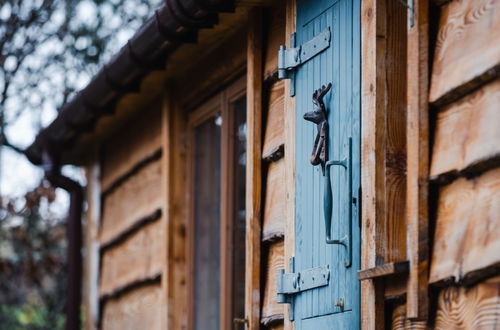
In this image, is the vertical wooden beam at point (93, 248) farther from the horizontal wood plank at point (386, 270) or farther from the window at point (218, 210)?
the horizontal wood plank at point (386, 270)

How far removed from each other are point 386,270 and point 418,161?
15.9 inches

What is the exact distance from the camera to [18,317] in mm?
13594

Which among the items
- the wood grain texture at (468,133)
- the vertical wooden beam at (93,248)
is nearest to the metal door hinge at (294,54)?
the wood grain texture at (468,133)

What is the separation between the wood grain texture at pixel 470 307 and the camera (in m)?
3.42

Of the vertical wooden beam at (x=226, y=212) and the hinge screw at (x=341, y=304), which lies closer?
the hinge screw at (x=341, y=304)

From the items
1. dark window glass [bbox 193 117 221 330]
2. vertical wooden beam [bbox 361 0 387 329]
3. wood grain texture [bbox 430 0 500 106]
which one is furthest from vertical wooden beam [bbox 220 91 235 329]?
wood grain texture [bbox 430 0 500 106]

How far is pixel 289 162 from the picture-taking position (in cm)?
496

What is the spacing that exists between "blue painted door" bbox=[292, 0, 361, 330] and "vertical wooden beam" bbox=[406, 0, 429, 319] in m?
0.42

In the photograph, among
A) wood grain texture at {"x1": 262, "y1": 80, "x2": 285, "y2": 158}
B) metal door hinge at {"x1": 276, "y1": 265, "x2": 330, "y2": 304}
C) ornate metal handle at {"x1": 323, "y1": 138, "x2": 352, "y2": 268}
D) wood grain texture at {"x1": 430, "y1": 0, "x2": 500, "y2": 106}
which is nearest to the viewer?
wood grain texture at {"x1": 430, "y1": 0, "x2": 500, "y2": 106}

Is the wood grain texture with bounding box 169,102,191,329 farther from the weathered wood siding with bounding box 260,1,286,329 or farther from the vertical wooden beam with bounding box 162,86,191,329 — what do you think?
the weathered wood siding with bounding box 260,1,286,329

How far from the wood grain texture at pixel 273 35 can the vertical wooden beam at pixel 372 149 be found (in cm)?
109

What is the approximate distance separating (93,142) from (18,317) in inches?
229

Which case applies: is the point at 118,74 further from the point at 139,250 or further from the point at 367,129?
the point at 367,129

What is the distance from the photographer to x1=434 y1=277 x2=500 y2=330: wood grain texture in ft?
11.2
